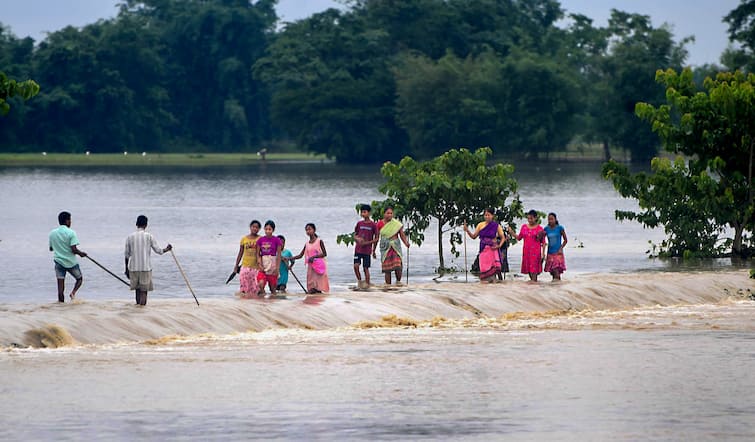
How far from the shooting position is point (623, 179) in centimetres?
3425

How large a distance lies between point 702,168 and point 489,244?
26.1ft

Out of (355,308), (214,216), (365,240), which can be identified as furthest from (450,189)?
(214,216)

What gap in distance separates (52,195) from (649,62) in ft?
165

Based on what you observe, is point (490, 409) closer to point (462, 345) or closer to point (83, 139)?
point (462, 345)

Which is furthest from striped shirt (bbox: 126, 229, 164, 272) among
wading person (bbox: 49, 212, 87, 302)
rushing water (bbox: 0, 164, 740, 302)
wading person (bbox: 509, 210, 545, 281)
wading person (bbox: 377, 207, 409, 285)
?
wading person (bbox: 509, 210, 545, 281)

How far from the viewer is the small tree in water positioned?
3139 cm

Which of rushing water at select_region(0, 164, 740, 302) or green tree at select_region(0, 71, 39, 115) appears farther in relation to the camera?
rushing water at select_region(0, 164, 740, 302)

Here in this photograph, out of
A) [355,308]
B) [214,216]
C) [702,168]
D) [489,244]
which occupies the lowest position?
[214,216]

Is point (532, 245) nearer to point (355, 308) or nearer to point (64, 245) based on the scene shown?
point (355, 308)

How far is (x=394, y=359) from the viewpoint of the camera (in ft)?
66.5

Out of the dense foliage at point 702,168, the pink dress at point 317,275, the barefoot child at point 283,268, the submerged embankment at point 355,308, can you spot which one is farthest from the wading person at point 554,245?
the dense foliage at point 702,168

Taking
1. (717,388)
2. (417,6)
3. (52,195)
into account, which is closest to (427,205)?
(717,388)

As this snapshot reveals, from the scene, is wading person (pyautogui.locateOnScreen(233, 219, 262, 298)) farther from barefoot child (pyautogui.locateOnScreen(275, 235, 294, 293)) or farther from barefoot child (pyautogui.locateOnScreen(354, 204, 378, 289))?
barefoot child (pyautogui.locateOnScreen(354, 204, 378, 289))

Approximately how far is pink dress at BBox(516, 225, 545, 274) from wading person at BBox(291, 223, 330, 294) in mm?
3929
